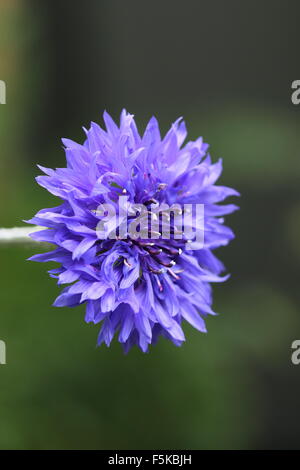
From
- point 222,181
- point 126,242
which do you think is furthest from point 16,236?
point 222,181

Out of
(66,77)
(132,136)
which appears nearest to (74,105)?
(66,77)

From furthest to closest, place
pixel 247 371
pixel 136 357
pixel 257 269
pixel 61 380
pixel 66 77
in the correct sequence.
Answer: pixel 66 77, pixel 257 269, pixel 247 371, pixel 136 357, pixel 61 380

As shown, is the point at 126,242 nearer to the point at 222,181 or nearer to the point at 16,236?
the point at 16,236

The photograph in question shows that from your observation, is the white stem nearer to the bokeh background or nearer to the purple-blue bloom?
the purple-blue bloom

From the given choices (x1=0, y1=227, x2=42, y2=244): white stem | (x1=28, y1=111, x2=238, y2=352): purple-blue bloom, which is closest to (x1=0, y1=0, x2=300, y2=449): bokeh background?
(x1=0, y1=227, x2=42, y2=244): white stem

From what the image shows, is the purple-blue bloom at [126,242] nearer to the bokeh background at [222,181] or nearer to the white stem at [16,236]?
the white stem at [16,236]

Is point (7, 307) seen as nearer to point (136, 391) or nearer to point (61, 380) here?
point (61, 380)

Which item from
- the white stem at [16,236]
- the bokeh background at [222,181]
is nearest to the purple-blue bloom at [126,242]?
the white stem at [16,236]
